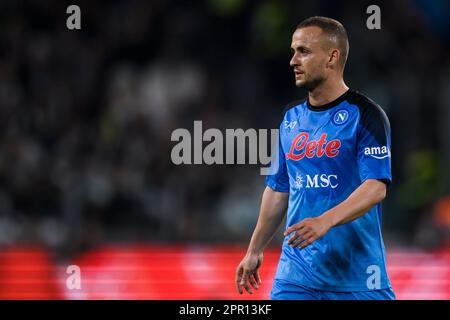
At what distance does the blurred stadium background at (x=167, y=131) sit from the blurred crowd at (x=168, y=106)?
0.06ft

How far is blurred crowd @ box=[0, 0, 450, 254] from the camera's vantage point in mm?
9781

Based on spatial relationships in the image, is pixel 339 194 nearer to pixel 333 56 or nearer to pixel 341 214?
pixel 341 214

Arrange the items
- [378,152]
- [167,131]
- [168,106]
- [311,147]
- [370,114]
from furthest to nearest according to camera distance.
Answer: [168,106] < [167,131] < [311,147] < [370,114] < [378,152]

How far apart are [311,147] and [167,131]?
18.3 ft

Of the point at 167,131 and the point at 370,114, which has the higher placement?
the point at 370,114

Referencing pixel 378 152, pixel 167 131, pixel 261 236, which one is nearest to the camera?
pixel 378 152

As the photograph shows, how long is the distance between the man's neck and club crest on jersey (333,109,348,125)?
0.10m

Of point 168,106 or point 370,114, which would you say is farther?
point 168,106

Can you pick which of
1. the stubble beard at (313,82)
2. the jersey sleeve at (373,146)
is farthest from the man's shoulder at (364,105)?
the stubble beard at (313,82)

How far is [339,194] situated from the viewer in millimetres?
4863

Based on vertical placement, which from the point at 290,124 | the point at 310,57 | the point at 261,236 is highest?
the point at 310,57

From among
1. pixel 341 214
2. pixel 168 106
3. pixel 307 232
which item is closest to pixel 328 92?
pixel 341 214

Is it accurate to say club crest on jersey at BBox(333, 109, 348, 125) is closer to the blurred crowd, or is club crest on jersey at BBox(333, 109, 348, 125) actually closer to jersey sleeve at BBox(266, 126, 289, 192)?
jersey sleeve at BBox(266, 126, 289, 192)
